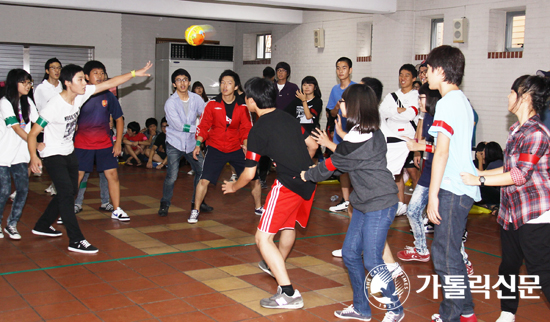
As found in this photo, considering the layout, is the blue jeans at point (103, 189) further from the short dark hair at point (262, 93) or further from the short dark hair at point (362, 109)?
the short dark hair at point (362, 109)

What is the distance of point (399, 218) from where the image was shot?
672cm

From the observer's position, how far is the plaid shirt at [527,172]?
310cm

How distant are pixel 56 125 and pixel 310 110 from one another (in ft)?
12.5

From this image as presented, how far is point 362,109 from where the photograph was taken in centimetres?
328

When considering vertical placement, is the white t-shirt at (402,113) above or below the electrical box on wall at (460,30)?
below

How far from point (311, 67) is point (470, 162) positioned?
9189 mm

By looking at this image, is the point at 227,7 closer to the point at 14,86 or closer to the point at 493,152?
the point at 493,152

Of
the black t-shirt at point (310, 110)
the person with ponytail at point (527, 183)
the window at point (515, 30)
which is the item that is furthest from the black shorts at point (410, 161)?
the window at point (515, 30)

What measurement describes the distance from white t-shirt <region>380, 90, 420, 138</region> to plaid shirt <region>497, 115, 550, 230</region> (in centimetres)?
257

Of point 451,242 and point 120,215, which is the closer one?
point 451,242

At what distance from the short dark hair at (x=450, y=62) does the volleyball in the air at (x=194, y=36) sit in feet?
33.6

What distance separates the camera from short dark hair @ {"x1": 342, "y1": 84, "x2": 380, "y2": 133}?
327 centimetres

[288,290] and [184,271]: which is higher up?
[288,290]

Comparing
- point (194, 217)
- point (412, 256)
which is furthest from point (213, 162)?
point (412, 256)
